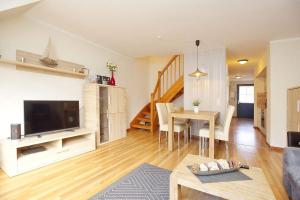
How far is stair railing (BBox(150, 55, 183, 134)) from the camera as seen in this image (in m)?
5.33

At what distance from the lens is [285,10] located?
239 cm

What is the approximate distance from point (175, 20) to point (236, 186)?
2496 mm

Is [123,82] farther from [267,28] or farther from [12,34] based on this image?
[267,28]

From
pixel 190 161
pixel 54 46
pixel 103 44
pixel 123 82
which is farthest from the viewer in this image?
pixel 123 82

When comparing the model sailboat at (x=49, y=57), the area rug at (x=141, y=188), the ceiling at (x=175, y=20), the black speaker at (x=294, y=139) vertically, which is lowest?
the area rug at (x=141, y=188)

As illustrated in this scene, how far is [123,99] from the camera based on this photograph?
14.6 feet

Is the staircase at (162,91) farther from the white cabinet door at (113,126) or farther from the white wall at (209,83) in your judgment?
the white cabinet door at (113,126)

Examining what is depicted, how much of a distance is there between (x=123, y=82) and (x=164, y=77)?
1.81 meters

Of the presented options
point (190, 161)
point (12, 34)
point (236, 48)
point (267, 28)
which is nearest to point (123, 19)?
point (12, 34)

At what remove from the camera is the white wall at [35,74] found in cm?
Result: 256

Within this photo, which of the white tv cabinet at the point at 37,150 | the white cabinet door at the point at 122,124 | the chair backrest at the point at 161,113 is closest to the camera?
the white tv cabinet at the point at 37,150

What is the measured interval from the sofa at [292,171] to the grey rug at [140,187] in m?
1.21

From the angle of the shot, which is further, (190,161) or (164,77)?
(164,77)

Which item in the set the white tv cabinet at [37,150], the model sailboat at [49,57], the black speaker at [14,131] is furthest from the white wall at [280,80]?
the black speaker at [14,131]
